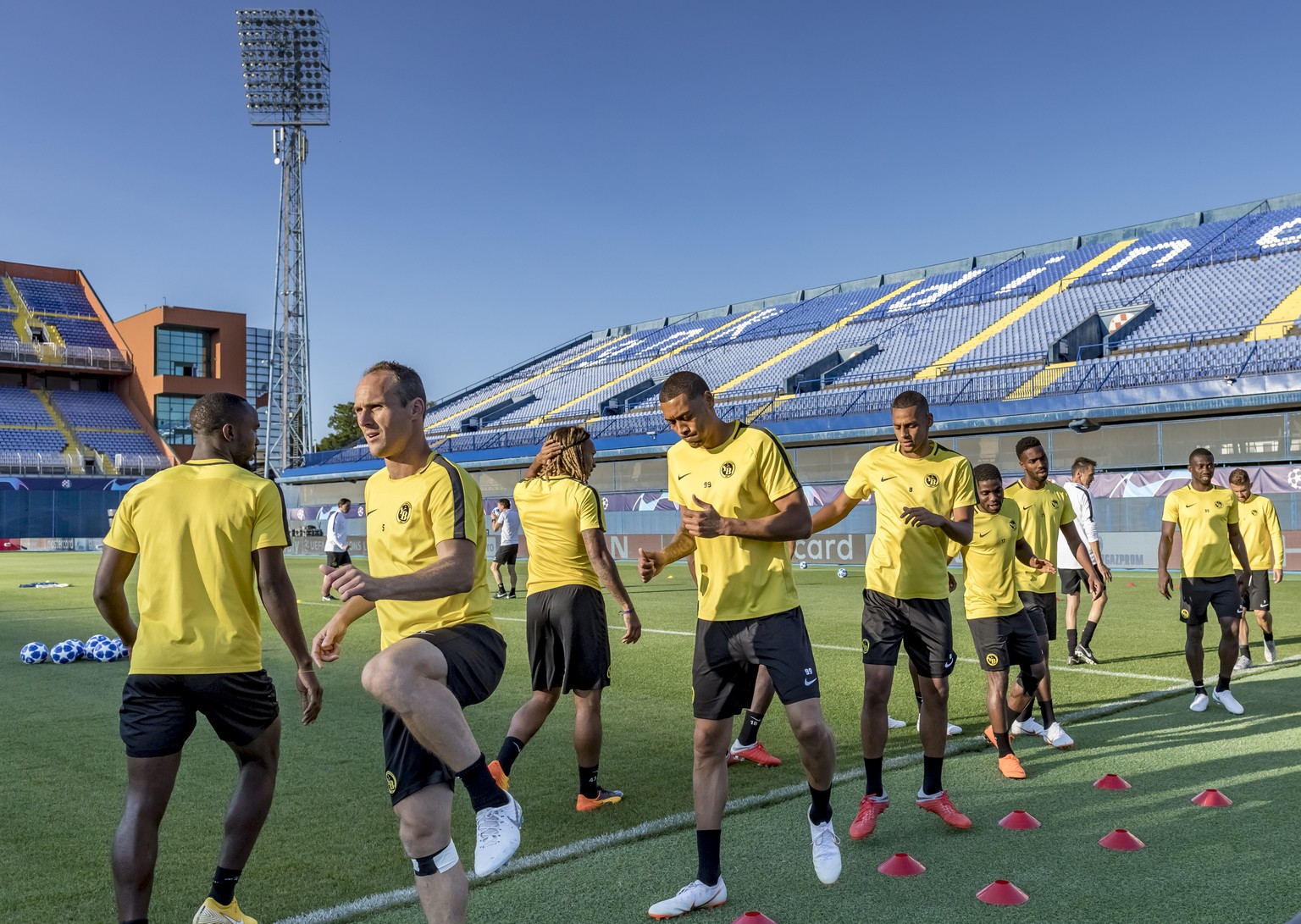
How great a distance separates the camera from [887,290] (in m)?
47.4

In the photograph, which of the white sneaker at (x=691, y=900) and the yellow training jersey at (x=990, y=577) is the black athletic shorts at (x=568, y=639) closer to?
the white sneaker at (x=691, y=900)

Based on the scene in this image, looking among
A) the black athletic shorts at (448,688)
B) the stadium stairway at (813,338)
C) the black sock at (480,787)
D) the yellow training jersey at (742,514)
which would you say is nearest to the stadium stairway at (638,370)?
the stadium stairway at (813,338)

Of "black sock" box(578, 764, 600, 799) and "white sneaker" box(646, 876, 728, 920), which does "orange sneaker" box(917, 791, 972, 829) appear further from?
"black sock" box(578, 764, 600, 799)

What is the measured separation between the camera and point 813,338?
4219 centimetres

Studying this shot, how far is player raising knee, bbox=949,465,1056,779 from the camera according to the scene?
614 centimetres

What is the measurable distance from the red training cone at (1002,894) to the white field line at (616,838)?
5.15 ft

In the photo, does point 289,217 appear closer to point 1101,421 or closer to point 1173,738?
point 1101,421

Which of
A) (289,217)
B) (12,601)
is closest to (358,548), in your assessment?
(289,217)

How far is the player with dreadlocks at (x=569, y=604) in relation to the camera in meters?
5.60

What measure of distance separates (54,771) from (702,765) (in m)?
4.56

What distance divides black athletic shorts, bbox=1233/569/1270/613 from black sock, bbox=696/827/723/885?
28.5ft

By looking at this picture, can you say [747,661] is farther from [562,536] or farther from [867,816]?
[562,536]

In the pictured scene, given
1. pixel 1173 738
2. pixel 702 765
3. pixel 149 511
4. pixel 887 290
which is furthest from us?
pixel 887 290

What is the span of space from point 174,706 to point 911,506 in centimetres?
356
